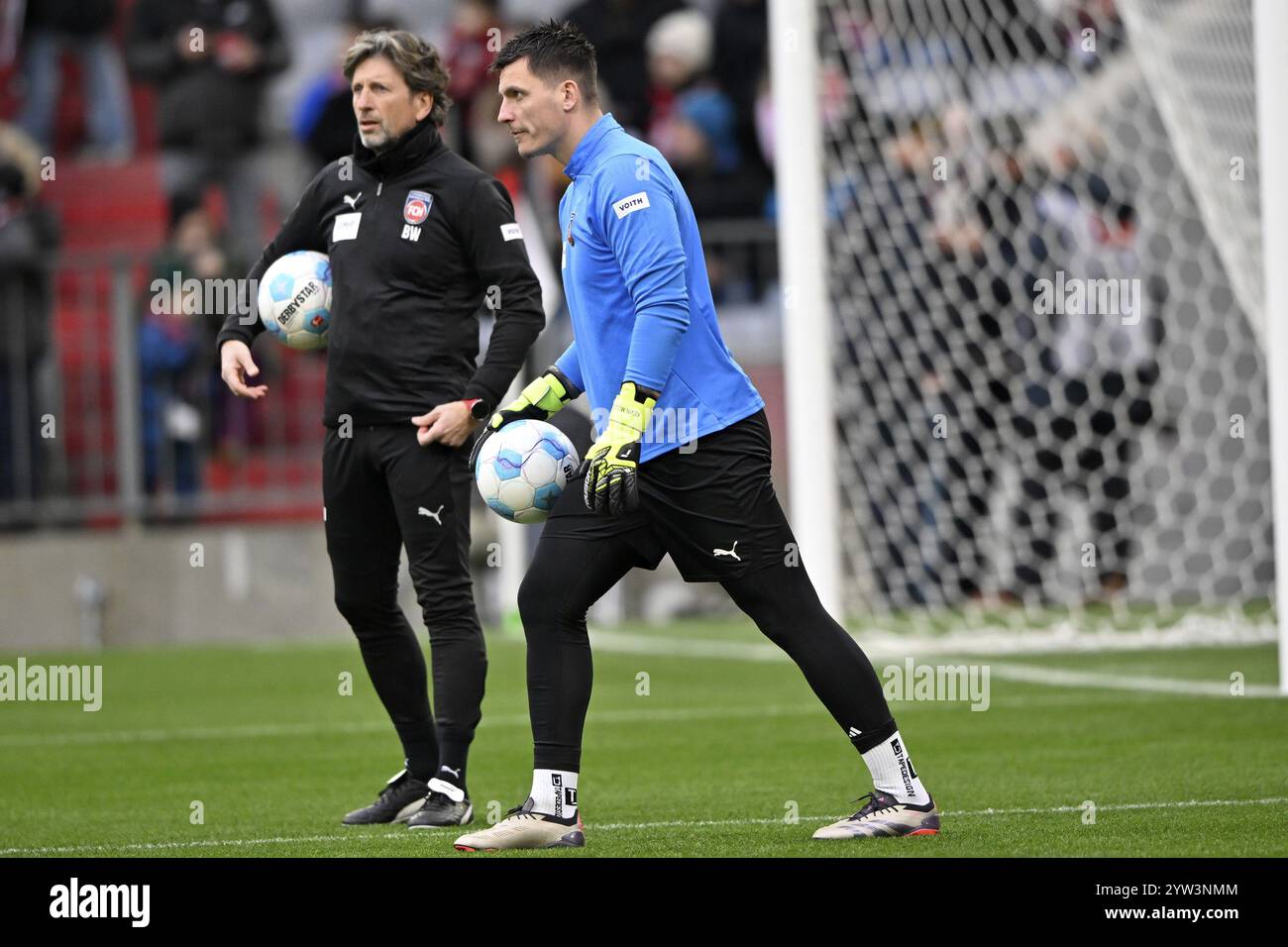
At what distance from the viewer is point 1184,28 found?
1090cm

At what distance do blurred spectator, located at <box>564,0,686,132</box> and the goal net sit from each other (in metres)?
3.21

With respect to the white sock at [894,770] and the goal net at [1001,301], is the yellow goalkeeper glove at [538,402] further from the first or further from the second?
the goal net at [1001,301]

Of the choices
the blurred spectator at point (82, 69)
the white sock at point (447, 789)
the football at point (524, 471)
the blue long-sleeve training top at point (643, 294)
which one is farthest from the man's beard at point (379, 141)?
the blurred spectator at point (82, 69)

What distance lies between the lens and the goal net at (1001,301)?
12.1 meters

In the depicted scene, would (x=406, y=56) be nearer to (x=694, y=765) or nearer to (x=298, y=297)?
(x=298, y=297)

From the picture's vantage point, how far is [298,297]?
6.23 m

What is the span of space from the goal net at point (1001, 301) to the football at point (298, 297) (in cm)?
637

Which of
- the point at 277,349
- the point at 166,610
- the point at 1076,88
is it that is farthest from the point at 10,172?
the point at 1076,88

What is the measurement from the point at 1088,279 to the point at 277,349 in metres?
5.55

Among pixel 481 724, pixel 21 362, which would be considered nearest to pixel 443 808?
pixel 481 724

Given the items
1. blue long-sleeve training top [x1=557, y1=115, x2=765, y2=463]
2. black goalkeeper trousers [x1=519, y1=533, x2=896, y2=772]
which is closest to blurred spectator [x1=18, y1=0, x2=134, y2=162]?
blue long-sleeve training top [x1=557, y1=115, x2=765, y2=463]

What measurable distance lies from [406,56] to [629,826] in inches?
91.3

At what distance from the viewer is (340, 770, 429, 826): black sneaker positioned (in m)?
5.99

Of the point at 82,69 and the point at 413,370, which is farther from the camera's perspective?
the point at 82,69
